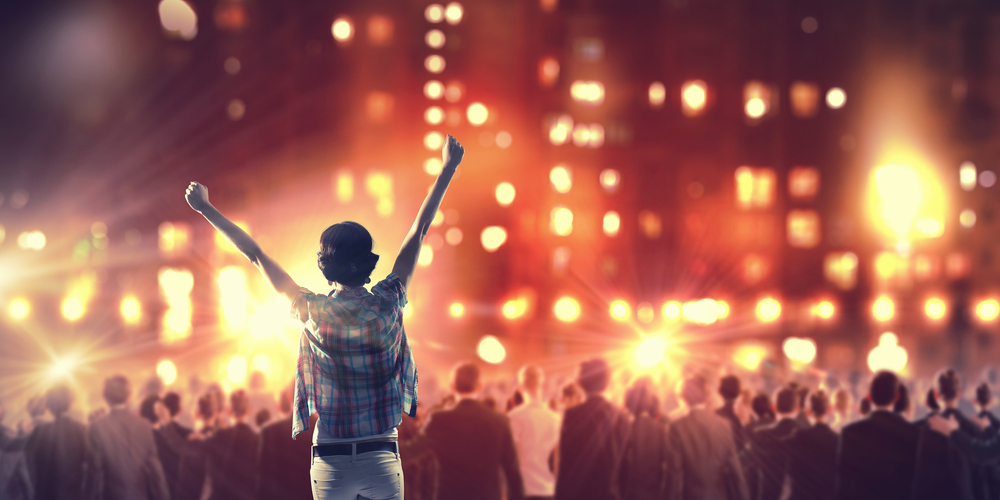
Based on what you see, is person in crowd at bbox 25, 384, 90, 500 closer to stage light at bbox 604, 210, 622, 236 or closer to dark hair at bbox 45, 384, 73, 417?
dark hair at bbox 45, 384, 73, 417

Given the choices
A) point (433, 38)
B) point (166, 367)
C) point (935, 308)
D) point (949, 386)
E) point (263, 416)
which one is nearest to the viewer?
point (949, 386)

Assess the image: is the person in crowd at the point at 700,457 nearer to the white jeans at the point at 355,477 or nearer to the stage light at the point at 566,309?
the white jeans at the point at 355,477

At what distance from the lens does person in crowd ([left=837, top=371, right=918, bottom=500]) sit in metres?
5.64

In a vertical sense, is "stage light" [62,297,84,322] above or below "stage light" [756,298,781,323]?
above

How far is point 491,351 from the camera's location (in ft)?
164

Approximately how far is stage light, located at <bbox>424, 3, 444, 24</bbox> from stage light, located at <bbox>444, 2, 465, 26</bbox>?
50 cm

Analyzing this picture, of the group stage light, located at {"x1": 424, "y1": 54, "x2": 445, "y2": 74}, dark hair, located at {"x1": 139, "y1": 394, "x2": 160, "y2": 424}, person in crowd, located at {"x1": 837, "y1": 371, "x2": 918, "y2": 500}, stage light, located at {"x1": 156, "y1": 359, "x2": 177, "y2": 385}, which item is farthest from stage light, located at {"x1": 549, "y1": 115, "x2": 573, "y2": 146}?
dark hair, located at {"x1": 139, "y1": 394, "x2": 160, "y2": 424}

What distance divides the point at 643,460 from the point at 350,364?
364cm

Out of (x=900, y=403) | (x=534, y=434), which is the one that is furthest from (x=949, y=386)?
(x=534, y=434)

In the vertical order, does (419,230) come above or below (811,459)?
above

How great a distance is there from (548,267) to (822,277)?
20.7m

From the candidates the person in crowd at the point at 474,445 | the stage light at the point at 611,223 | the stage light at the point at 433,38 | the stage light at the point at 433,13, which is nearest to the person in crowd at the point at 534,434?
the person in crowd at the point at 474,445

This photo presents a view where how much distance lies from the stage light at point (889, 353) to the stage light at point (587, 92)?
28.5 meters

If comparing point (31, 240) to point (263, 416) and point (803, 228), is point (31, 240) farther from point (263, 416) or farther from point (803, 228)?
point (263, 416)
